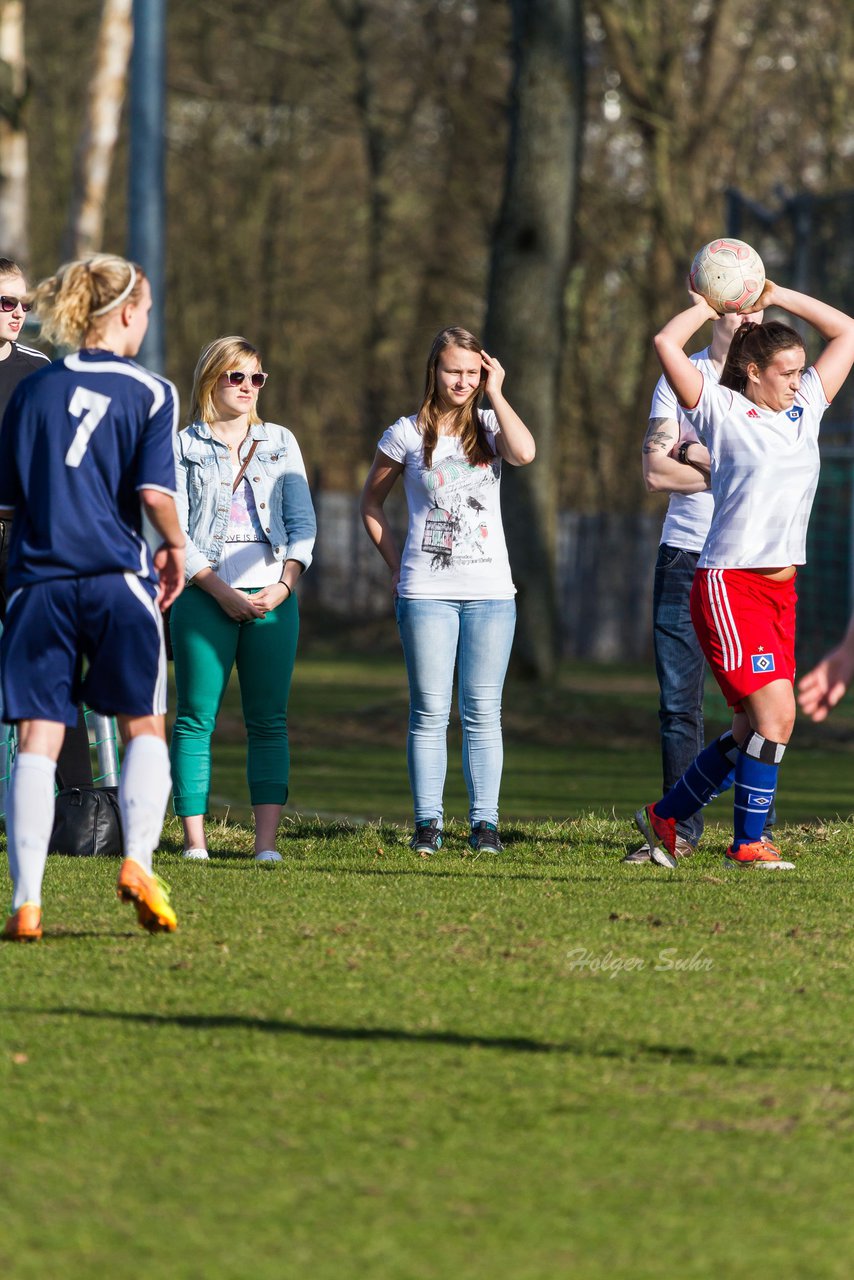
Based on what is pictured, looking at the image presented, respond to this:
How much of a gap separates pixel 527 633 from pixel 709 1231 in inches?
624

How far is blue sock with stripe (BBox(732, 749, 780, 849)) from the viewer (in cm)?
679

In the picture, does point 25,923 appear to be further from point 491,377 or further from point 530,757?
point 530,757

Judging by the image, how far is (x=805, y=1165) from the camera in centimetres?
367

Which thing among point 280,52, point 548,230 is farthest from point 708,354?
point 280,52

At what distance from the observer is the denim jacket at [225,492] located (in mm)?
7148

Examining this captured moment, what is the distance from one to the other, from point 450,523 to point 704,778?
136cm

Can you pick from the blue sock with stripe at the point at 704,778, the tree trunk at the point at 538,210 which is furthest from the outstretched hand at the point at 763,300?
the tree trunk at the point at 538,210

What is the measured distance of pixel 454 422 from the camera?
288 inches

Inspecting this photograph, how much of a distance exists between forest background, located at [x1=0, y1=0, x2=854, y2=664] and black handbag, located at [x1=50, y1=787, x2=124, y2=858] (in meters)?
14.4

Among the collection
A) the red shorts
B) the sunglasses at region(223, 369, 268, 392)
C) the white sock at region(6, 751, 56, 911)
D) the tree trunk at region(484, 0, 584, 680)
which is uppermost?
the tree trunk at region(484, 0, 584, 680)

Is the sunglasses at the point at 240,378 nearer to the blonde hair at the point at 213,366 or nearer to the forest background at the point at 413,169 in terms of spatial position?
the blonde hair at the point at 213,366

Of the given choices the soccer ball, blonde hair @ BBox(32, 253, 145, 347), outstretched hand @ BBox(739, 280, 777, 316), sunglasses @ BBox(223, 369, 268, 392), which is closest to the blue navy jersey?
blonde hair @ BBox(32, 253, 145, 347)

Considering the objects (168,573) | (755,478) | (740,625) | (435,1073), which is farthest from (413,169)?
(435,1073)

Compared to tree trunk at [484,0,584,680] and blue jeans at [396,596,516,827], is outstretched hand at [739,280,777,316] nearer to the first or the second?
blue jeans at [396,596,516,827]
